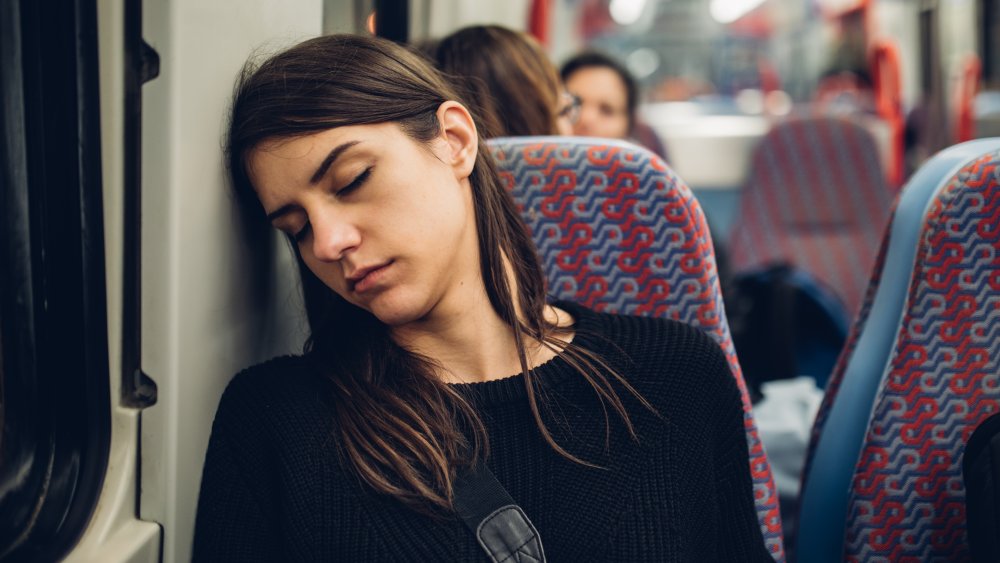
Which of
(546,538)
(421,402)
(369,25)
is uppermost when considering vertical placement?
(369,25)

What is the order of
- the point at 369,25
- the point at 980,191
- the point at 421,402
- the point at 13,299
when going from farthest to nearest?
1. the point at 369,25
2. the point at 980,191
3. the point at 421,402
4. the point at 13,299

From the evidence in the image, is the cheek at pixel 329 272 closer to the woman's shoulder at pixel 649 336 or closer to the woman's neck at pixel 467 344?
the woman's neck at pixel 467 344

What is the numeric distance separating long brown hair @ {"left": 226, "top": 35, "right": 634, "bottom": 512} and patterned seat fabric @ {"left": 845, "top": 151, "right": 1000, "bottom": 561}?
0.40 m

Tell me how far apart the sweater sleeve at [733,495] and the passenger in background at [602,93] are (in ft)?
5.62

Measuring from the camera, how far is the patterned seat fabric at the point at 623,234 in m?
1.13

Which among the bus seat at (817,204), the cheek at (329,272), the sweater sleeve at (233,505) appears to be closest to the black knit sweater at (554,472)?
the sweater sleeve at (233,505)

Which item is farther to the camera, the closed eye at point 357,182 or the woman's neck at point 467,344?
the woman's neck at point 467,344

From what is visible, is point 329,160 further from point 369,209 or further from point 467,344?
point 467,344

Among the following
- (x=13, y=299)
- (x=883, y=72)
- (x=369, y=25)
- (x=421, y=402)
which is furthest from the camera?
(x=883, y=72)

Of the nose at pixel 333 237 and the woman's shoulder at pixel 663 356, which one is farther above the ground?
the nose at pixel 333 237

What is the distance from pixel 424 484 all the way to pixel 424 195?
28 centimetres

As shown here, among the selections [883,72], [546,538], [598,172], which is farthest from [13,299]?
[883,72]

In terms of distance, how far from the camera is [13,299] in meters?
0.84

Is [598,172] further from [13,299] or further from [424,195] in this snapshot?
[13,299]
